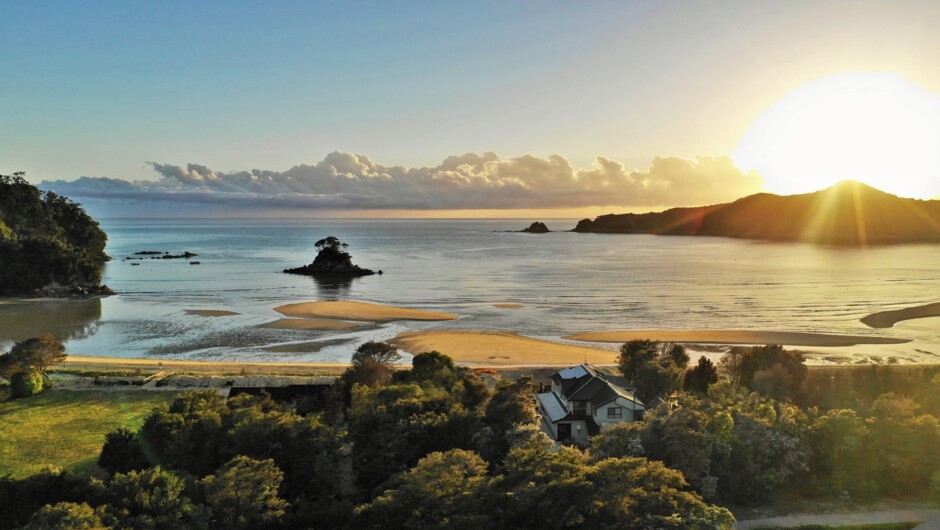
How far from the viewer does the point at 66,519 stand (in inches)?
537

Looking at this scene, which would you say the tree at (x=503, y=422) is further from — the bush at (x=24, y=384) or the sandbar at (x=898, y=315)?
the sandbar at (x=898, y=315)

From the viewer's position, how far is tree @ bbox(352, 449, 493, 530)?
16.1m

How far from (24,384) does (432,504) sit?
29.7 metres

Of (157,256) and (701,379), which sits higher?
(157,256)

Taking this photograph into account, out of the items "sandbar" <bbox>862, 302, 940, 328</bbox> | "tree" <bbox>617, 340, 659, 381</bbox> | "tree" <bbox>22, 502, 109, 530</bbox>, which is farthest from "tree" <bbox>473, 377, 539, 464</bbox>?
"sandbar" <bbox>862, 302, 940, 328</bbox>

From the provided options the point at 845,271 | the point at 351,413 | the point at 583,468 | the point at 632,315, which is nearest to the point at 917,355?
the point at 632,315

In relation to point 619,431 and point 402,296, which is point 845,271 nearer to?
point 402,296

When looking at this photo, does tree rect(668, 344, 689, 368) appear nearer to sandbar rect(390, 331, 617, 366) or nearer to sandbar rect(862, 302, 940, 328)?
sandbar rect(390, 331, 617, 366)

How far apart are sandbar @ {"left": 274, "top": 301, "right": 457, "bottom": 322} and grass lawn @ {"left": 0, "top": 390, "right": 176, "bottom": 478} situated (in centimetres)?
3236

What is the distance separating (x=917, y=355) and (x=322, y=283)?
8083 cm

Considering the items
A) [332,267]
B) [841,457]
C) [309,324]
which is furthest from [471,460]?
[332,267]

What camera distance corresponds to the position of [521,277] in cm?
9931

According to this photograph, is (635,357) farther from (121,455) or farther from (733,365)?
(121,455)

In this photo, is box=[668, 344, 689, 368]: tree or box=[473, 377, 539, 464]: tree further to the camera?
box=[668, 344, 689, 368]: tree
